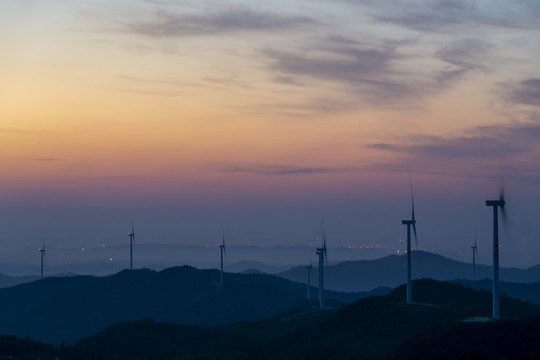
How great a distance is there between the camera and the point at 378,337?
14438cm

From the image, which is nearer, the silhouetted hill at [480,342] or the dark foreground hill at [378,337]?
the silhouetted hill at [480,342]

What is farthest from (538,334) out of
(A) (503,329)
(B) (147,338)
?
(B) (147,338)

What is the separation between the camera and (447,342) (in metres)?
102

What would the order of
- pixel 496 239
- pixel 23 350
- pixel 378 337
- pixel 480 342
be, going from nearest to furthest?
pixel 480 342 < pixel 496 239 < pixel 378 337 < pixel 23 350

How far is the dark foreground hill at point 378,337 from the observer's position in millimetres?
100375

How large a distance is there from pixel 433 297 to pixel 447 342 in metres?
81.7

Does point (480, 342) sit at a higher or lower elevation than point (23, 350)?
higher

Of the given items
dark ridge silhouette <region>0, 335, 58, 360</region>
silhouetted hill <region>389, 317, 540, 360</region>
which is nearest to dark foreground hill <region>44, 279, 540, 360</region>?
silhouetted hill <region>389, 317, 540, 360</region>

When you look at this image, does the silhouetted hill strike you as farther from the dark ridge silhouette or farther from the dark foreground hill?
the dark ridge silhouette

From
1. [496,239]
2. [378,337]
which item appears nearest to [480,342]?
[496,239]

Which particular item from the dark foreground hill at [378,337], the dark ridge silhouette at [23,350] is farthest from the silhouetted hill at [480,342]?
the dark ridge silhouette at [23,350]

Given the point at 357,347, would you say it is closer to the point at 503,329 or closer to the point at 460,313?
the point at 460,313

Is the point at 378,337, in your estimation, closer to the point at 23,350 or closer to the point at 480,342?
the point at 480,342

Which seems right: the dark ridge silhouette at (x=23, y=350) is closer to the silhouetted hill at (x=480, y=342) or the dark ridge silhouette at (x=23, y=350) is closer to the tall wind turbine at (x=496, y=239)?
the silhouetted hill at (x=480, y=342)
